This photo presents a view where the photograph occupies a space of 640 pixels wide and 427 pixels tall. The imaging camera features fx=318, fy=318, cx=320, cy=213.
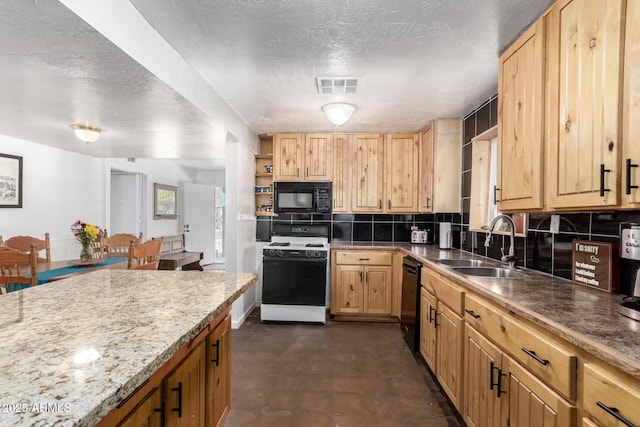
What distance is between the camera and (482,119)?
2.82 metres

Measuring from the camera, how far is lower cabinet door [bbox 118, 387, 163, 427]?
2.54ft

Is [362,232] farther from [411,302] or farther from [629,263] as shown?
[629,263]

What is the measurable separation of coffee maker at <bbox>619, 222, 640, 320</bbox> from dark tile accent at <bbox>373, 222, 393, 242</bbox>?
2.76m

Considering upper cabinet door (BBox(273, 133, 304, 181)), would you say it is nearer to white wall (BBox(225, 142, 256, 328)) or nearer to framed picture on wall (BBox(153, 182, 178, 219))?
white wall (BBox(225, 142, 256, 328))

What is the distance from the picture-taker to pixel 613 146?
1154 millimetres

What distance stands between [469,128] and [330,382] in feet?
8.58

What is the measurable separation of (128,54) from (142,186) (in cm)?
484

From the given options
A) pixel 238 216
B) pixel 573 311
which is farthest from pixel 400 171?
pixel 573 311

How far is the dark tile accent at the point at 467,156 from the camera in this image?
3.07 meters

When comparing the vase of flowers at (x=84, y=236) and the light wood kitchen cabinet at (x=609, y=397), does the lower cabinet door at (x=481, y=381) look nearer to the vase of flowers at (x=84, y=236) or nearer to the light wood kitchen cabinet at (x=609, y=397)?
the light wood kitchen cabinet at (x=609, y=397)

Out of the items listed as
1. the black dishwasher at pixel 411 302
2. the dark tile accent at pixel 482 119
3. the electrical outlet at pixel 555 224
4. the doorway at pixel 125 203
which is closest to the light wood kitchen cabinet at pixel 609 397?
the electrical outlet at pixel 555 224

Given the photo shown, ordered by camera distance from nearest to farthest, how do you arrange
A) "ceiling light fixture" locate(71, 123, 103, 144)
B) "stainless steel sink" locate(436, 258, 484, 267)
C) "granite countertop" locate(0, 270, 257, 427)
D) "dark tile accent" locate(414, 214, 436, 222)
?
"granite countertop" locate(0, 270, 257, 427) → "stainless steel sink" locate(436, 258, 484, 267) → "ceiling light fixture" locate(71, 123, 103, 144) → "dark tile accent" locate(414, 214, 436, 222)

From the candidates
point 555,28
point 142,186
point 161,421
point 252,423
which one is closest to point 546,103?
point 555,28

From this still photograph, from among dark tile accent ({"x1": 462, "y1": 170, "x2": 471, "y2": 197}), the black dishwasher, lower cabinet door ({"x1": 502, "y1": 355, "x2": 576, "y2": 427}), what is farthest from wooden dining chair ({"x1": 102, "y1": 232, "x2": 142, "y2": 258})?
lower cabinet door ({"x1": 502, "y1": 355, "x2": 576, "y2": 427})
